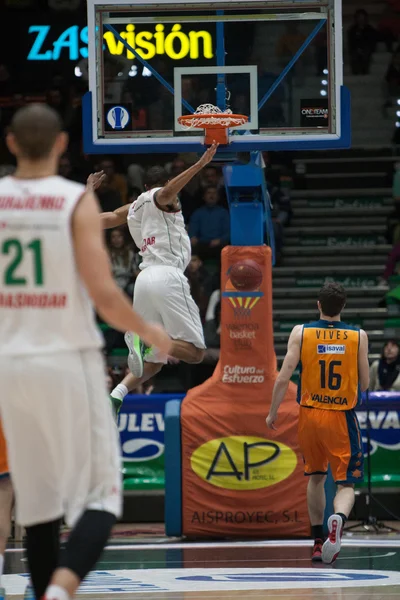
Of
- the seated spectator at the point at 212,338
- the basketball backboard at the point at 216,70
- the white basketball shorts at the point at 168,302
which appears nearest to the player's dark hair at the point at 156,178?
the white basketball shorts at the point at 168,302

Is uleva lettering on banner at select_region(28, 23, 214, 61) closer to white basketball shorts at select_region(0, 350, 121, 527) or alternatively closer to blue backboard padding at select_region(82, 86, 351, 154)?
blue backboard padding at select_region(82, 86, 351, 154)

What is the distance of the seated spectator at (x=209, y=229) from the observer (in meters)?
14.5

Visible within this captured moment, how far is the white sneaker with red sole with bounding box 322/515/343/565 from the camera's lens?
26.8ft

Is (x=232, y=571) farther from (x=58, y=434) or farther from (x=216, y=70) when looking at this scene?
(x=58, y=434)

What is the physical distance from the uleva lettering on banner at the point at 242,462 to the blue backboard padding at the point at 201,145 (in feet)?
9.33

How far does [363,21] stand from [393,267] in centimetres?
502

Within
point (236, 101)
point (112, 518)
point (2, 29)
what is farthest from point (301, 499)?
point (2, 29)

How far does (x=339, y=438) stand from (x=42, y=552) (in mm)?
4481

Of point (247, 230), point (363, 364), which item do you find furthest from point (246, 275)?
point (363, 364)

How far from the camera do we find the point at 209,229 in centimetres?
1459

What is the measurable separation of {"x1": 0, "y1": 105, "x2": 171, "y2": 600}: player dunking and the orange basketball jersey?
4.58m

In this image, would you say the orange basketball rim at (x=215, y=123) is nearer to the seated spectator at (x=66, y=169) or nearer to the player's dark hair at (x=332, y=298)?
the player's dark hair at (x=332, y=298)

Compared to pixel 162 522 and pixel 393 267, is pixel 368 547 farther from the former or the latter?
pixel 393 267

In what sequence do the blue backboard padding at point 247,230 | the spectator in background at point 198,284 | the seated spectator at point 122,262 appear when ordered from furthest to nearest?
the seated spectator at point 122,262
the spectator in background at point 198,284
the blue backboard padding at point 247,230
